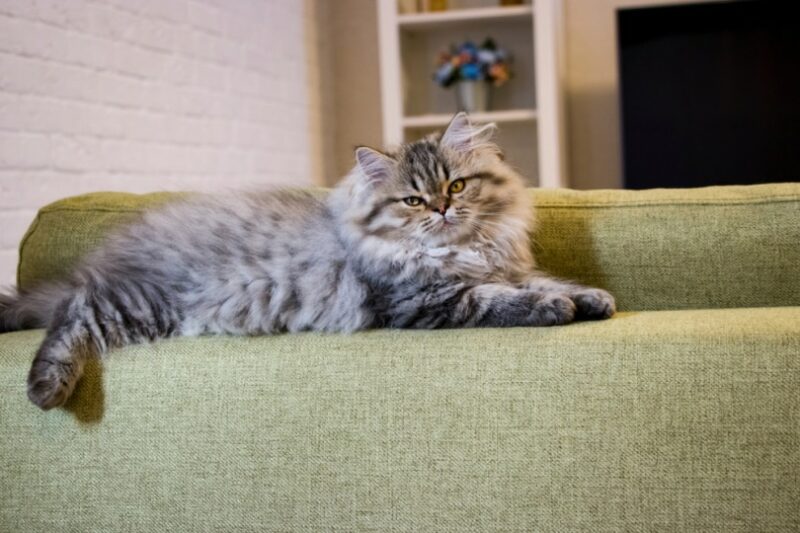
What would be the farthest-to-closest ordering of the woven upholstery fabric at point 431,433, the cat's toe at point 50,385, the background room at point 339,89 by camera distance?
the background room at point 339,89
the cat's toe at point 50,385
the woven upholstery fabric at point 431,433

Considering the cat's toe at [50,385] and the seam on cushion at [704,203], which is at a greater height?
the seam on cushion at [704,203]

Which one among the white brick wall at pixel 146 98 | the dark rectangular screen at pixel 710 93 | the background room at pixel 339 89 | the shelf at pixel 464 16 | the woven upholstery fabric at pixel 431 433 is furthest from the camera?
the shelf at pixel 464 16

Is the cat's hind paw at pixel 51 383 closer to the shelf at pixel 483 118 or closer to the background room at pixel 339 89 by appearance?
the background room at pixel 339 89

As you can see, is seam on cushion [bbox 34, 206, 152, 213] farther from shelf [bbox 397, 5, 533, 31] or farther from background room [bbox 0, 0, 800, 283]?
shelf [bbox 397, 5, 533, 31]

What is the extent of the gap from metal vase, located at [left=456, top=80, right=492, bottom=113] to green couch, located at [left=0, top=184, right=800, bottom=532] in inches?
134

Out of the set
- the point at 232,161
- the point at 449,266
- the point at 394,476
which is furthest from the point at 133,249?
the point at 232,161

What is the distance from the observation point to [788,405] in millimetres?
1308

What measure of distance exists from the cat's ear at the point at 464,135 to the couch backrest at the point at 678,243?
180 millimetres

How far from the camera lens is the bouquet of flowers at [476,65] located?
5.05m

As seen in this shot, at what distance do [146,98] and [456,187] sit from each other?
7.35 feet

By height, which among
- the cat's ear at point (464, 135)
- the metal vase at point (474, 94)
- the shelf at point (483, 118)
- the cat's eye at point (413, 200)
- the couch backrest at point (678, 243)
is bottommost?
the couch backrest at point (678, 243)

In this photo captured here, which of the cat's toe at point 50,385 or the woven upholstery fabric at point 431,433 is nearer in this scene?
the woven upholstery fabric at point 431,433

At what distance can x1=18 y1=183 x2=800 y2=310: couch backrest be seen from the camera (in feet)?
5.61

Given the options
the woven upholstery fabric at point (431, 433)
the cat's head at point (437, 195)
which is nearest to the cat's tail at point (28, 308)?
the woven upholstery fabric at point (431, 433)
